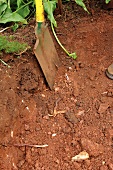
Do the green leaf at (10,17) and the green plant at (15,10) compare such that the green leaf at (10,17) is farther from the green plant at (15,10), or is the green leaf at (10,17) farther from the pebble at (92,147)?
the pebble at (92,147)

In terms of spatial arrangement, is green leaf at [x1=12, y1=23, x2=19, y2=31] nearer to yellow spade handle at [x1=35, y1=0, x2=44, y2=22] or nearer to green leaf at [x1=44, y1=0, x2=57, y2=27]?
green leaf at [x1=44, y1=0, x2=57, y2=27]

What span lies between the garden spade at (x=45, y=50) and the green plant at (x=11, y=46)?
0.11 metres

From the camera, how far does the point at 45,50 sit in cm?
232

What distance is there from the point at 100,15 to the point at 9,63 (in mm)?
892

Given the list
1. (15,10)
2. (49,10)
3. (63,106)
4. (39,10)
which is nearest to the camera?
(39,10)

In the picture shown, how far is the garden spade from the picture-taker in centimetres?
221

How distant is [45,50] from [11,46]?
22cm

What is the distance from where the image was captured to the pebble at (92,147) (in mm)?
A: 2023

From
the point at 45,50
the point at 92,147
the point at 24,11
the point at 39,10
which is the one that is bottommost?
the point at 92,147

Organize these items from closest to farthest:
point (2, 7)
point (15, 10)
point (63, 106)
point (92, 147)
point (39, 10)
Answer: point (92, 147)
point (39, 10)
point (63, 106)
point (2, 7)
point (15, 10)

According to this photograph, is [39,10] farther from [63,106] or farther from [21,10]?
[63,106]

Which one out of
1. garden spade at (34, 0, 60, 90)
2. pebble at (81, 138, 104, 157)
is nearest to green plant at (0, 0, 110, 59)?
garden spade at (34, 0, 60, 90)

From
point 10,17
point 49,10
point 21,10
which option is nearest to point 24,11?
point 21,10

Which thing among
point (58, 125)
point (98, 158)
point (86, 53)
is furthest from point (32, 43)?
point (98, 158)
